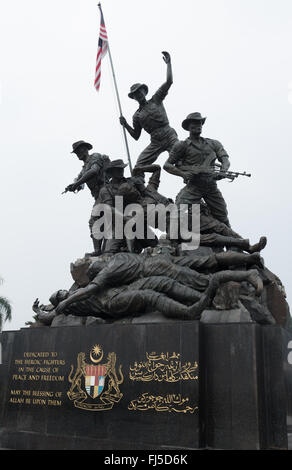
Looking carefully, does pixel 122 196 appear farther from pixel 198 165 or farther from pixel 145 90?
pixel 145 90

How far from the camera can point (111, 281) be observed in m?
7.83

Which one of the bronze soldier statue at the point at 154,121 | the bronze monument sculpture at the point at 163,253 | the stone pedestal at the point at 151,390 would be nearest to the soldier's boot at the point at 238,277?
the bronze monument sculpture at the point at 163,253

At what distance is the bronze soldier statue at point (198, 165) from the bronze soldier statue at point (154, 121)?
158 centimetres

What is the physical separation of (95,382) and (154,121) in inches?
268

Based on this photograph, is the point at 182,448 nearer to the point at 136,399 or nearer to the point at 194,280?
the point at 136,399

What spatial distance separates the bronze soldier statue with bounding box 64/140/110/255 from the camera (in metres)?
10.1

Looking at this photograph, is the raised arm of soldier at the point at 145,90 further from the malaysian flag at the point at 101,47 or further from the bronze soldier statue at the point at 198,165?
the malaysian flag at the point at 101,47

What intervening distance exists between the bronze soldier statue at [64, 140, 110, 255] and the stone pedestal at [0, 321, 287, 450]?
10.4 ft

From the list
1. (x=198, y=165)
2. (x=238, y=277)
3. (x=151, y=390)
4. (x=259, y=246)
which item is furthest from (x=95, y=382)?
(x=198, y=165)

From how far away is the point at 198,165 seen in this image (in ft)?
30.7

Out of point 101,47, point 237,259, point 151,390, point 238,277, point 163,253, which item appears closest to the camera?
point 151,390

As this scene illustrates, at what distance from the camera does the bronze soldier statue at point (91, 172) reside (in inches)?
398
